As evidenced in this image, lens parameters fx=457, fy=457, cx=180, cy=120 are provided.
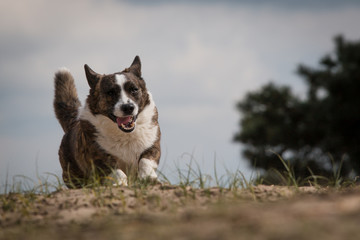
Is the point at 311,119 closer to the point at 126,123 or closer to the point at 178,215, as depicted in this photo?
the point at 126,123

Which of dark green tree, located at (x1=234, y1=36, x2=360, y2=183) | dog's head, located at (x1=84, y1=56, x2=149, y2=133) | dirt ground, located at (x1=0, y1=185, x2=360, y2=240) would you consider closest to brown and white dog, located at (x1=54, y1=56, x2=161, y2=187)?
dog's head, located at (x1=84, y1=56, x2=149, y2=133)

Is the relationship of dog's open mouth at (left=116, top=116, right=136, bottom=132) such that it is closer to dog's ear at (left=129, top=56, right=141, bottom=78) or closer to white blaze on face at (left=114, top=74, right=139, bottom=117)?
white blaze on face at (left=114, top=74, right=139, bottom=117)

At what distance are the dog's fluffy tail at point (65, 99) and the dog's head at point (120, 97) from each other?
1680mm

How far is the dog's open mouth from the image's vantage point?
19.1 ft

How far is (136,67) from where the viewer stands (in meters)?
6.18

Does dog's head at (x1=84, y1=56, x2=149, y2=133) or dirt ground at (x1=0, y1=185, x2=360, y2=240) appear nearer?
dirt ground at (x1=0, y1=185, x2=360, y2=240)

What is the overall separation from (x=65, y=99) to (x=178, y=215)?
16.8 feet

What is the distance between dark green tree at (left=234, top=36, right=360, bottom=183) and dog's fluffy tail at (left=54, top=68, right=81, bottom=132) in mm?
4730

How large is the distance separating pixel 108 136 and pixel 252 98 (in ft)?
22.0

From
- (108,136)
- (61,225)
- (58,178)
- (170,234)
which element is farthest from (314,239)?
(108,136)

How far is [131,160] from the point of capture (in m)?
5.94

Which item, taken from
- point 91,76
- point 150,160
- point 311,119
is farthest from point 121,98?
point 311,119

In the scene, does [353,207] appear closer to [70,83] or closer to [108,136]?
[108,136]

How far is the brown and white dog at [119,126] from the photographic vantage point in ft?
18.9
